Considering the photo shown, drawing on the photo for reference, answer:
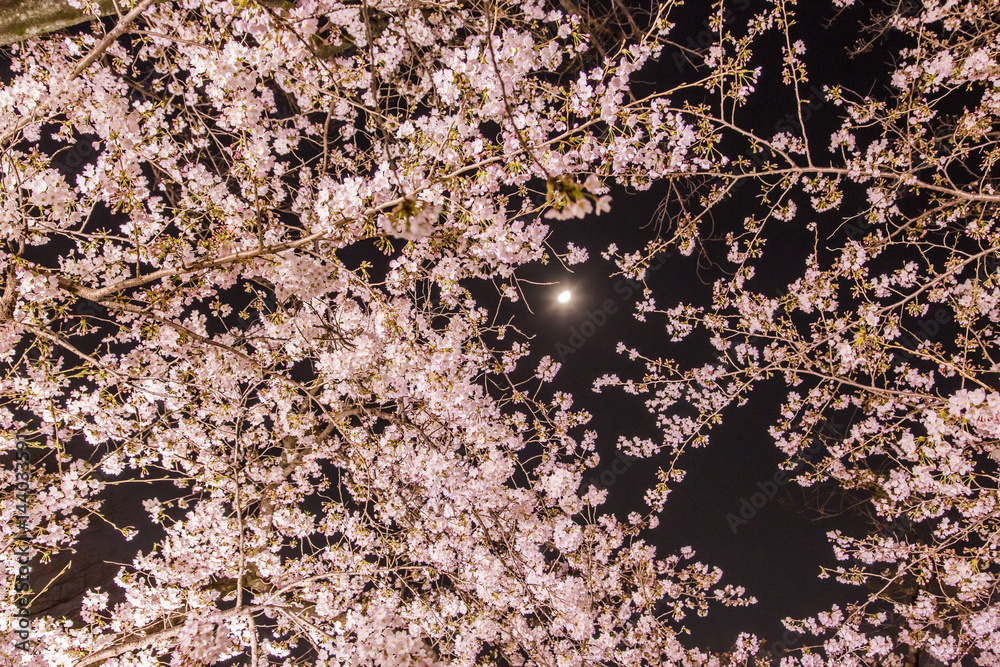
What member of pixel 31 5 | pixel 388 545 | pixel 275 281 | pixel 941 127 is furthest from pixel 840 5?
pixel 388 545

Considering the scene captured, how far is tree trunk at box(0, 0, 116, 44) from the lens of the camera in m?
3.64

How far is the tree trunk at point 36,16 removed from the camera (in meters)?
3.64

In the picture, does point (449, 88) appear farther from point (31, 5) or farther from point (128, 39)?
point (128, 39)

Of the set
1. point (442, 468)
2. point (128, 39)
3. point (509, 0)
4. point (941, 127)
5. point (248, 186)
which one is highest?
point (128, 39)

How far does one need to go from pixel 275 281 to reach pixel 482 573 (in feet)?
15.0

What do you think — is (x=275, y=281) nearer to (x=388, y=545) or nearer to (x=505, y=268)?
(x=505, y=268)

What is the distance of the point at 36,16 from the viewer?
12.2ft

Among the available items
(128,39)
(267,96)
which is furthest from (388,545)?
(128,39)

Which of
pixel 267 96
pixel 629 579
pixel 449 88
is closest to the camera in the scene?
pixel 449 88

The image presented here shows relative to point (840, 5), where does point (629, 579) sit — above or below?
below

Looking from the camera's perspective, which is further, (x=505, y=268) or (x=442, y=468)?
(x=442, y=468)

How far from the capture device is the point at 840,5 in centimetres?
561

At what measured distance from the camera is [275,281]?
4359mm

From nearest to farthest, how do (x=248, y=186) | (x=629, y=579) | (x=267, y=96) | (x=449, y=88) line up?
(x=449, y=88), (x=248, y=186), (x=267, y=96), (x=629, y=579)
